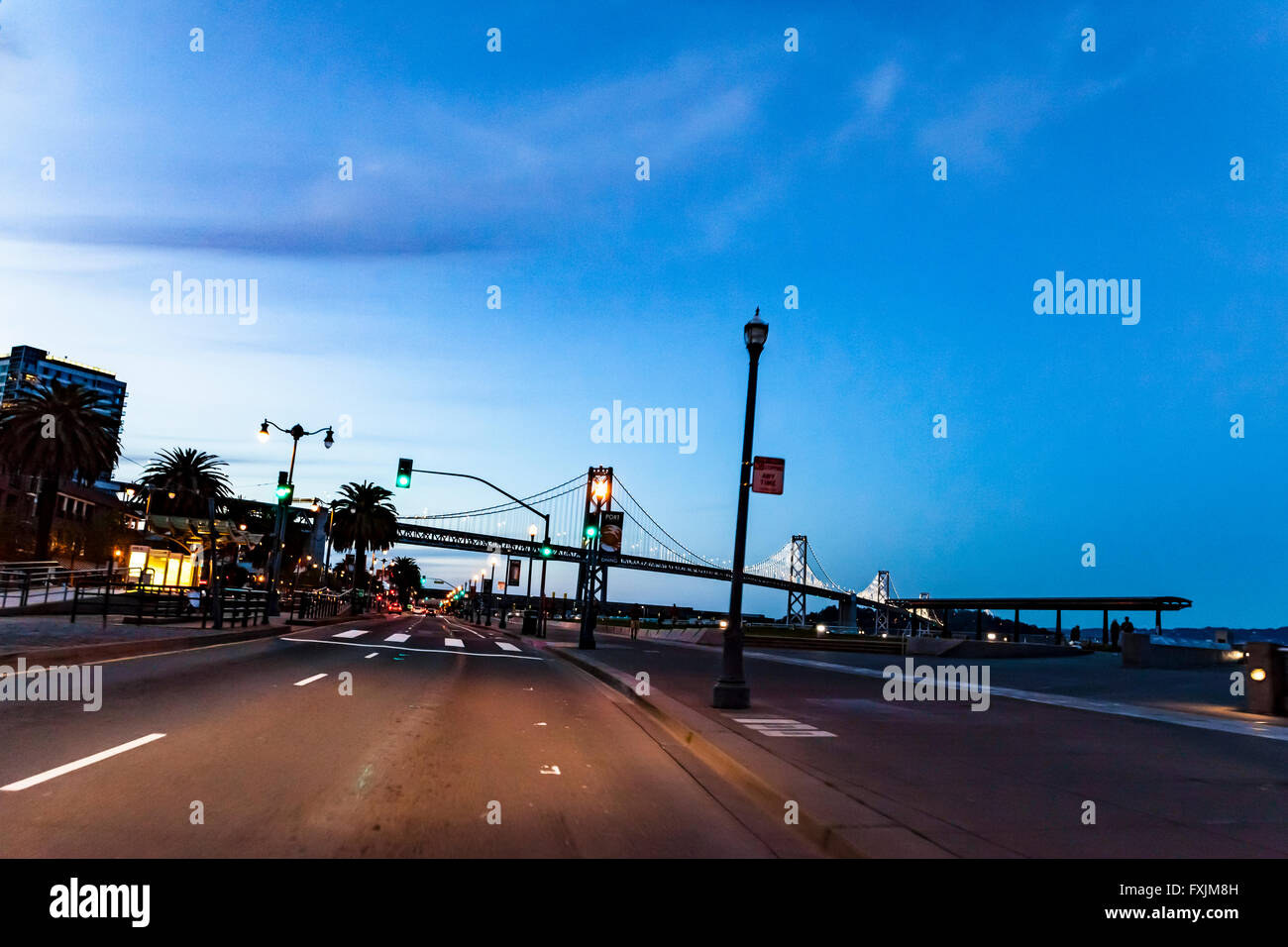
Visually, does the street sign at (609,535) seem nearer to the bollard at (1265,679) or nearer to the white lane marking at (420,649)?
the white lane marking at (420,649)

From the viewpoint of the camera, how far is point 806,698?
15.6 meters

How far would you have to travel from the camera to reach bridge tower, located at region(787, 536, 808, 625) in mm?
119006

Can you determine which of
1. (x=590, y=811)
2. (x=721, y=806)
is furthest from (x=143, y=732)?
(x=721, y=806)

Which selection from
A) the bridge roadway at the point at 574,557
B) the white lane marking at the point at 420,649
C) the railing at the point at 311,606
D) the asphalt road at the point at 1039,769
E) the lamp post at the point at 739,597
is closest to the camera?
the asphalt road at the point at 1039,769

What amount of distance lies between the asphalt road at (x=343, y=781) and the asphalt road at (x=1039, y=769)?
144cm

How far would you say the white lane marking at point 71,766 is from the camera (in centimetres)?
646

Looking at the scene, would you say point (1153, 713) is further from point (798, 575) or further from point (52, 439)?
point (798, 575)

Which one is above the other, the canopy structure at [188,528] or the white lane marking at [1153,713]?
the canopy structure at [188,528]

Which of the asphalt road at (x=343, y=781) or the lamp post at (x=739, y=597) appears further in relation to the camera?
the lamp post at (x=739, y=597)

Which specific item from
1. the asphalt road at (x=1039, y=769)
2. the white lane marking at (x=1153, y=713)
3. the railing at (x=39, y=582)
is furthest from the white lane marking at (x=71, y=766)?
the railing at (x=39, y=582)

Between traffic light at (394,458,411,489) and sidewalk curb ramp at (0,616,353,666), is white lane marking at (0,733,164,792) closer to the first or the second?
sidewalk curb ramp at (0,616,353,666)

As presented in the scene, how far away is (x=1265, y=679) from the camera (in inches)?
602

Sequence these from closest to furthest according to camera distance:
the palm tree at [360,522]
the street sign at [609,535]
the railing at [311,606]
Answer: the street sign at [609,535]
the railing at [311,606]
the palm tree at [360,522]

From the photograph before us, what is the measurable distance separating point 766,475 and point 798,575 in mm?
126551
